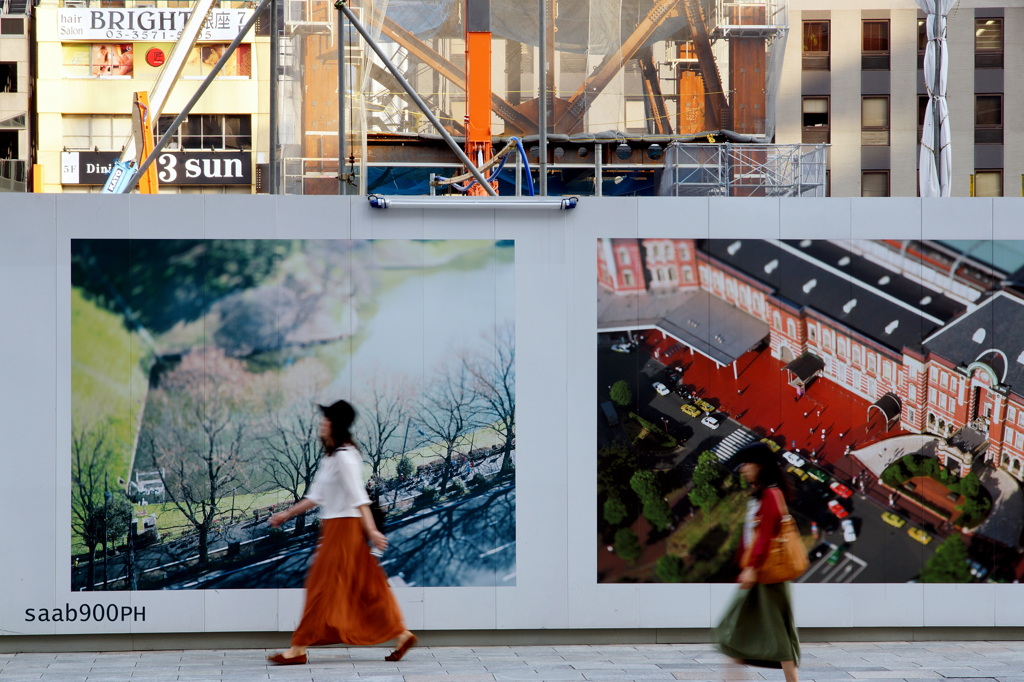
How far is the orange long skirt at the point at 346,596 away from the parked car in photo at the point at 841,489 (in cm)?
308

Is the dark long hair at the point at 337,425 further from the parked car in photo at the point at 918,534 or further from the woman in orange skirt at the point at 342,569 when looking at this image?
the parked car in photo at the point at 918,534

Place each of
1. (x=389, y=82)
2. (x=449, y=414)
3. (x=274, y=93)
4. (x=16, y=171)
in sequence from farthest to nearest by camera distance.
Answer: (x=16, y=171)
(x=389, y=82)
(x=274, y=93)
(x=449, y=414)

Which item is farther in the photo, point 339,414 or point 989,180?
point 989,180

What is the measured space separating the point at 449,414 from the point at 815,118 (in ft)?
133

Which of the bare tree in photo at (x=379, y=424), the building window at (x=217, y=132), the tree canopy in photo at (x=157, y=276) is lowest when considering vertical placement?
the bare tree in photo at (x=379, y=424)

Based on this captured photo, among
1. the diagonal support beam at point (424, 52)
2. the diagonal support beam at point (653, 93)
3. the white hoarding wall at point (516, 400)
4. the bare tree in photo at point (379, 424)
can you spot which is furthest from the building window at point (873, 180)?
the bare tree in photo at point (379, 424)

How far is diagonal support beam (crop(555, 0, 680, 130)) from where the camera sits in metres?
20.0

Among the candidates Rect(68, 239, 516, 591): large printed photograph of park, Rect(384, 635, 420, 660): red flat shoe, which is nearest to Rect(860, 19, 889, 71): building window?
Rect(68, 239, 516, 591): large printed photograph of park

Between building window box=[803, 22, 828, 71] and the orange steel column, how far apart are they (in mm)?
35887

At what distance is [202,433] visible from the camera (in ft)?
26.2

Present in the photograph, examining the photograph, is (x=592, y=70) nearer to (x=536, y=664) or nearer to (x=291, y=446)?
(x=291, y=446)

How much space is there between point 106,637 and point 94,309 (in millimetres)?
2133

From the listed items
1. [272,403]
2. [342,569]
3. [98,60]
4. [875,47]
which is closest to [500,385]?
[272,403]

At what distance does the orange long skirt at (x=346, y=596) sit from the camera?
7.18 metres
